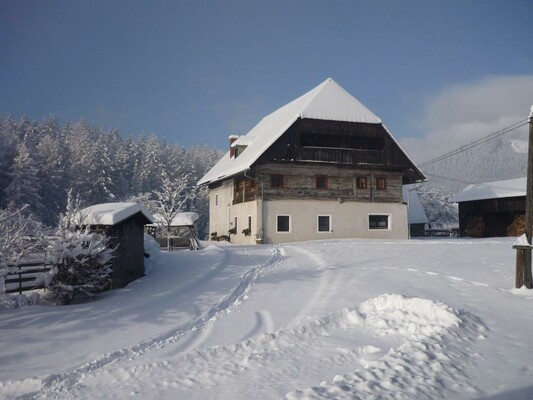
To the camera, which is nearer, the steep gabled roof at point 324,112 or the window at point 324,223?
the steep gabled roof at point 324,112

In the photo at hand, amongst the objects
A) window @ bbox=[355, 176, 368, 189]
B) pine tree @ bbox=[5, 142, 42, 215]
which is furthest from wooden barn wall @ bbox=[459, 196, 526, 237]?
pine tree @ bbox=[5, 142, 42, 215]

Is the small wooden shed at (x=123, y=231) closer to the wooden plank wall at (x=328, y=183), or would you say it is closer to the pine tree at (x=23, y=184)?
the wooden plank wall at (x=328, y=183)

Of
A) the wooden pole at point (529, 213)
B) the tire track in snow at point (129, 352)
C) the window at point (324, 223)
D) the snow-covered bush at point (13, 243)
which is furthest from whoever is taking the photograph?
the window at point (324, 223)

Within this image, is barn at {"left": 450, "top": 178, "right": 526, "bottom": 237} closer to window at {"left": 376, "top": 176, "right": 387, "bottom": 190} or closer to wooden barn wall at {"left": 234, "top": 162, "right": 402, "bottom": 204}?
wooden barn wall at {"left": 234, "top": 162, "right": 402, "bottom": 204}

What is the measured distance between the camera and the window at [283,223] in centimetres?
2539

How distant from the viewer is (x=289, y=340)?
6969 mm

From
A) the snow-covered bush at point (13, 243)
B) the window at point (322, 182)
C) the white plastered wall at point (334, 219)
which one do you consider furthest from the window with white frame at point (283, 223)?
the snow-covered bush at point (13, 243)

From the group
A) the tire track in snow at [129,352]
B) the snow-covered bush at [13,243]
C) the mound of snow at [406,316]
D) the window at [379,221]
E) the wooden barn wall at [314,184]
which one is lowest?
→ the tire track in snow at [129,352]

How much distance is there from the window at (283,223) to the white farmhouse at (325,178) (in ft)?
0.22

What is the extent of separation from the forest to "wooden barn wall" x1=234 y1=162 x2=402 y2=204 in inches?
692

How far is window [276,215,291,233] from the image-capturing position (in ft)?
83.3

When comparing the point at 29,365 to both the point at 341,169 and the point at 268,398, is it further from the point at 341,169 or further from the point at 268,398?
the point at 341,169

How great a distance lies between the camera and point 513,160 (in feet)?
429

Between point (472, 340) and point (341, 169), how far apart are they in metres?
21.1
